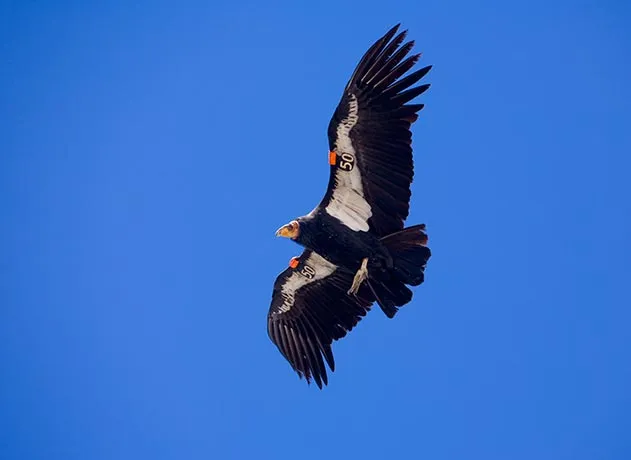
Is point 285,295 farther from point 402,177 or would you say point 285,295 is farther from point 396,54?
point 396,54

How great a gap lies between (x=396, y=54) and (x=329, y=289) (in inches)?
223

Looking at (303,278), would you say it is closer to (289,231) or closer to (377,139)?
(289,231)

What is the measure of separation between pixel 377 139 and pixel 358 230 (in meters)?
2.02

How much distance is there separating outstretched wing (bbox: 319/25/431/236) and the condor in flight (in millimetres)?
19

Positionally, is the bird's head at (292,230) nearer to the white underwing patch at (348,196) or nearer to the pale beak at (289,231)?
the pale beak at (289,231)

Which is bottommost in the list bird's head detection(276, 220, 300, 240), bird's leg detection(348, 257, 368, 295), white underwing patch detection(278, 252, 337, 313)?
bird's leg detection(348, 257, 368, 295)

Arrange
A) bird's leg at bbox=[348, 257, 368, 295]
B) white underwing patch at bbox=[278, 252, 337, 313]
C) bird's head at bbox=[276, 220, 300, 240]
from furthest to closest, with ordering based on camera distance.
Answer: white underwing patch at bbox=[278, 252, 337, 313] < bird's head at bbox=[276, 220, 300, 240] < bird's leg at bbox=[348, 257, 368, 295]

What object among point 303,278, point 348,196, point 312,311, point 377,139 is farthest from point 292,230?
point 377,139

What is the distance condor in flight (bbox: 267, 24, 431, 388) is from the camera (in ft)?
59.5

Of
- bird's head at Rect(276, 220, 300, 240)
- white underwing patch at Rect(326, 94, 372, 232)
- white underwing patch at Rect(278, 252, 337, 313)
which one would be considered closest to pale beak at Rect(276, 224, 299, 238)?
bird's head at Rect(276, 220, 300, 240)

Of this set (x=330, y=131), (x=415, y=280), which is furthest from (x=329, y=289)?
(x=330, y=131)

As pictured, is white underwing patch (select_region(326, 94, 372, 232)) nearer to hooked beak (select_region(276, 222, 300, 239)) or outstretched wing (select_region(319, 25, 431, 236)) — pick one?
outstretched wing (select_region(319, 25, 431, 236))

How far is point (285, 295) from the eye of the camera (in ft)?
69.8

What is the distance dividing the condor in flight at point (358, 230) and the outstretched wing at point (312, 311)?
22 millimetres
